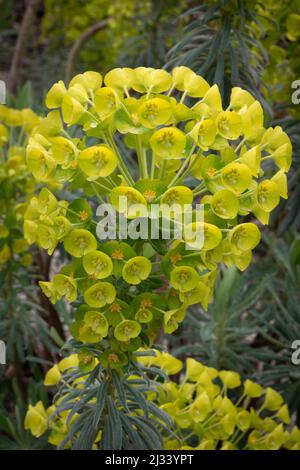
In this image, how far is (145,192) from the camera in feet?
4.05

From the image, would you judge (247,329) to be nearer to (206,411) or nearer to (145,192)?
(206,411)

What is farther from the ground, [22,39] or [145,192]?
[22,39]

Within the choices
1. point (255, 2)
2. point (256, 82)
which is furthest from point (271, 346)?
point (255, 2)

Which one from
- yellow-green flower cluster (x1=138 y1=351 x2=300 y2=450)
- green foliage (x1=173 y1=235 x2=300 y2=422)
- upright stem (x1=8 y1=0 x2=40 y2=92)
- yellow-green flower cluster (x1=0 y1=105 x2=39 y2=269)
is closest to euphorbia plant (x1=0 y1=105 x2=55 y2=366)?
yellow-green flower cluster (x1=0 y1=105 x2=39 y2=269)

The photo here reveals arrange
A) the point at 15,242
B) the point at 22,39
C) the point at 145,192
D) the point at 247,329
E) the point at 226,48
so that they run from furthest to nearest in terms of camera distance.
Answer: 1. the point at 22,39
2. the point at 247,329
3. the point at 15,242
4. the point at 226,48
5. the point at 145,192

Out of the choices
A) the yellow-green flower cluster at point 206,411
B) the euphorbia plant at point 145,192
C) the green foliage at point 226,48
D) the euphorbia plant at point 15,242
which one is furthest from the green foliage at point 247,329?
the euphorbia plant at point 145,192

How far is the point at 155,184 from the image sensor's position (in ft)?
4.09

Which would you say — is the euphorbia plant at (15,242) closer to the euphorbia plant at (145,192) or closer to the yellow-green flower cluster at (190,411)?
the yellow-green flower cluster at (190,411)

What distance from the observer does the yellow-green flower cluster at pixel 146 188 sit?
122cm

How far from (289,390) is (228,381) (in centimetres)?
43

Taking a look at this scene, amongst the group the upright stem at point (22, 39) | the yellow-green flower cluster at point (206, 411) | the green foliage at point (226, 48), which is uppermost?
the upright stem at point (22, 39)

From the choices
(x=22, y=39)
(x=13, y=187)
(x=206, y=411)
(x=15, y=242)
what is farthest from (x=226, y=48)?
(x=22, y=39)

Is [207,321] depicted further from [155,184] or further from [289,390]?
[155,184]

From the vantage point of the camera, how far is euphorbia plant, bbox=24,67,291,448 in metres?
1.22
